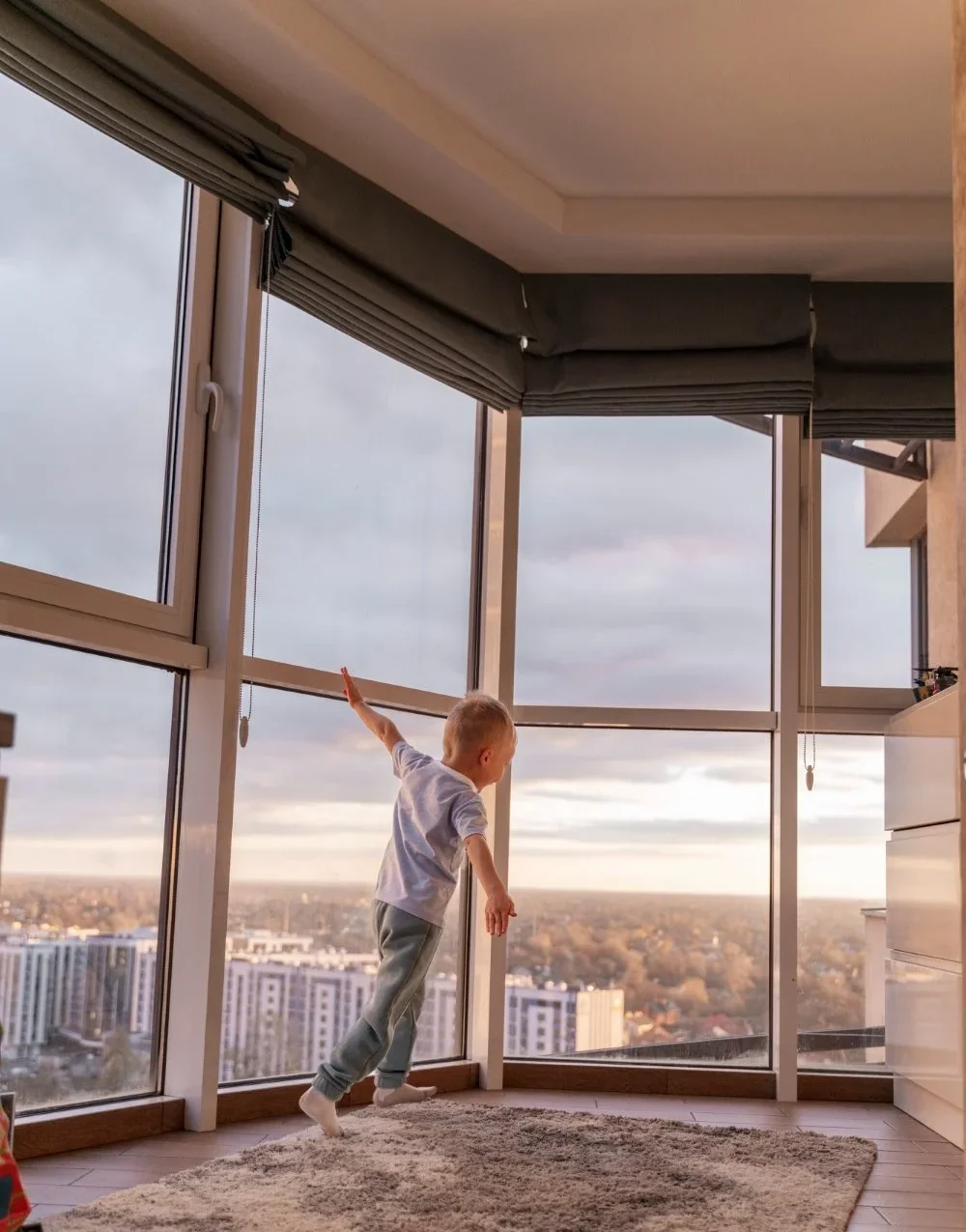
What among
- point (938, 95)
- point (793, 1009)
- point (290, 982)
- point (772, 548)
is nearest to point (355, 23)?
point (938, 95)

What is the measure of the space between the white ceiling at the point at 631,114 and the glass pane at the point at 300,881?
4.79ft

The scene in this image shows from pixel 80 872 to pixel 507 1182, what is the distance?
1105 millimetres

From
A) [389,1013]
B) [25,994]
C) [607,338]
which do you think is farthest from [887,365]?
[25,994]

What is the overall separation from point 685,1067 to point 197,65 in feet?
9.59

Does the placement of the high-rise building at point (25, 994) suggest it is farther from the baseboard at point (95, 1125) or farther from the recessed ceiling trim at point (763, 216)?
the recessed ceiling trim at point (763, 216)

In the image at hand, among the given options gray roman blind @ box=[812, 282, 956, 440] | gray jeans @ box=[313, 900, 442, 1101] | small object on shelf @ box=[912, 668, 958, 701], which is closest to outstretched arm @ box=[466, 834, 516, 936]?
gray jeans @ box=[313, 900, 442, 1101]

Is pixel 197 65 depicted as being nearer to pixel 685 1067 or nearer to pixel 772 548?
pixel 772 548

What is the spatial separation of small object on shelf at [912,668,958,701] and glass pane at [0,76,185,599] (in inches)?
83.1

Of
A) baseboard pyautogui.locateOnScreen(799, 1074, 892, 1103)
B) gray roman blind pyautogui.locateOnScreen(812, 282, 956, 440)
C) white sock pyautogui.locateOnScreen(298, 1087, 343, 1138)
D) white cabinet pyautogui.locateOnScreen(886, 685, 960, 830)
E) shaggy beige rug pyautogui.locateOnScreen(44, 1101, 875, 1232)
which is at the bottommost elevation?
baseboard pyautogui.locateOnScreen(799, 1074, 892, 1103)

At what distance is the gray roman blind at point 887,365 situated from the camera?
3996mm

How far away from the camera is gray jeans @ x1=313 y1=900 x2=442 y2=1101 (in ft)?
8.69

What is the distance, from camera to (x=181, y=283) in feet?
10.5

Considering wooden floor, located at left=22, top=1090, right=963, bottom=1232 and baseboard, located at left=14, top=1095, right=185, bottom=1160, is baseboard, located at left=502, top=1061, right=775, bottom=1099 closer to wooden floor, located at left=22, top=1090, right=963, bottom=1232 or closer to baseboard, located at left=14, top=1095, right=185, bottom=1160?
wooden floor, located at left=22, top=1090, right=963, bottom=1232

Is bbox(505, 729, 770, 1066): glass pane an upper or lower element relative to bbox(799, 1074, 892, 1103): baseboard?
upper
